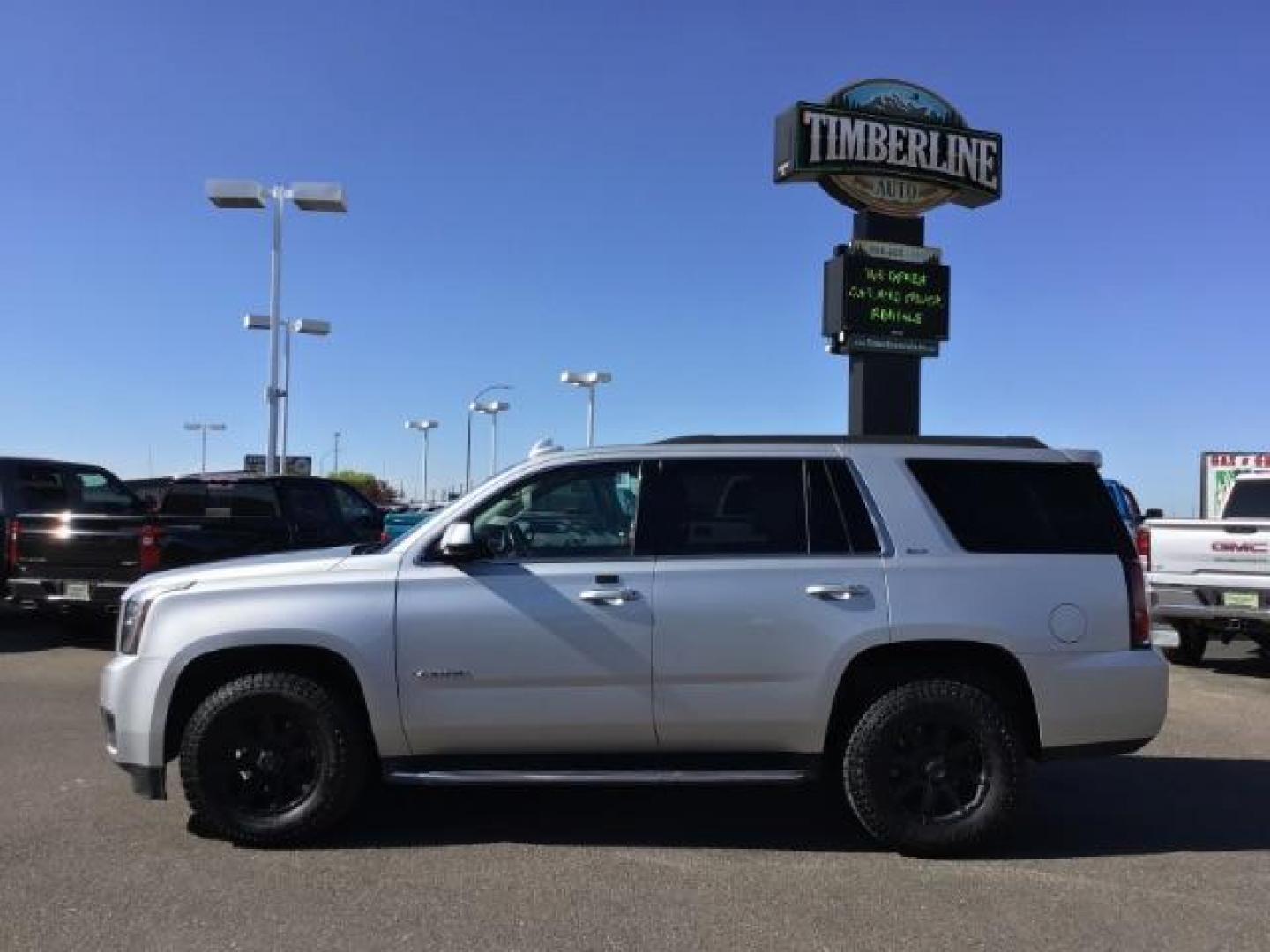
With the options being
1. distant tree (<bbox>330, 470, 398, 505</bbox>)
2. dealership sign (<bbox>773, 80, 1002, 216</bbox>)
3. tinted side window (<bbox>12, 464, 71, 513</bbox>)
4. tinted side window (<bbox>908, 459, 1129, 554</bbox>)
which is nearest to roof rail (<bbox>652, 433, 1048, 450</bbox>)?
tinted side window (<bbox>908, 459, 1129, 554</bbox>)

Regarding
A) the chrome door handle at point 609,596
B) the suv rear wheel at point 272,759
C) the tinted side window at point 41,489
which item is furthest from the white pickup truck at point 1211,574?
the tinted side window at point 41,489

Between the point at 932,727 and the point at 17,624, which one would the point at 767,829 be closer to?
the point at 932,727

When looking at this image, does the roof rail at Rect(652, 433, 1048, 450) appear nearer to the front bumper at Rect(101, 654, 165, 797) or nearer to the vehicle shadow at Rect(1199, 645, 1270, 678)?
the front bumper at Rect(101, 654, 165, 797)

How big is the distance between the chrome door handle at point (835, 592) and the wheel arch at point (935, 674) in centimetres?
27

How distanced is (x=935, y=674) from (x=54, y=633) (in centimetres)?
1090

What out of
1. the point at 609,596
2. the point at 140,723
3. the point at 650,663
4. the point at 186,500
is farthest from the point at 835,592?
the point at 186,500

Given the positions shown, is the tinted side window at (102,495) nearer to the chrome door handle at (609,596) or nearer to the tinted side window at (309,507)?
the tinted side window at (309,507)

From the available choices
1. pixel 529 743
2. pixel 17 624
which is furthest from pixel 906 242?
pixel 529 743

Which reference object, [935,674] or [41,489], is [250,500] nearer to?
[41,489]

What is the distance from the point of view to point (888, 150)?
18.0m

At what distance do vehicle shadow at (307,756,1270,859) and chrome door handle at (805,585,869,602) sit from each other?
1.19m

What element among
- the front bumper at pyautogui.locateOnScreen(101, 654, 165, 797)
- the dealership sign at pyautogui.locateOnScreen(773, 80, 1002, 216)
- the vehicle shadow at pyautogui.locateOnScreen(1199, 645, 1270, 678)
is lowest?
the vehicle shadow at pyautogui.locateOnScreen(1199, 645, 1270, 678)

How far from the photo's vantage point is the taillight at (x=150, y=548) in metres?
11.1

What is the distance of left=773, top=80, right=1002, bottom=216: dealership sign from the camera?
1781cm
